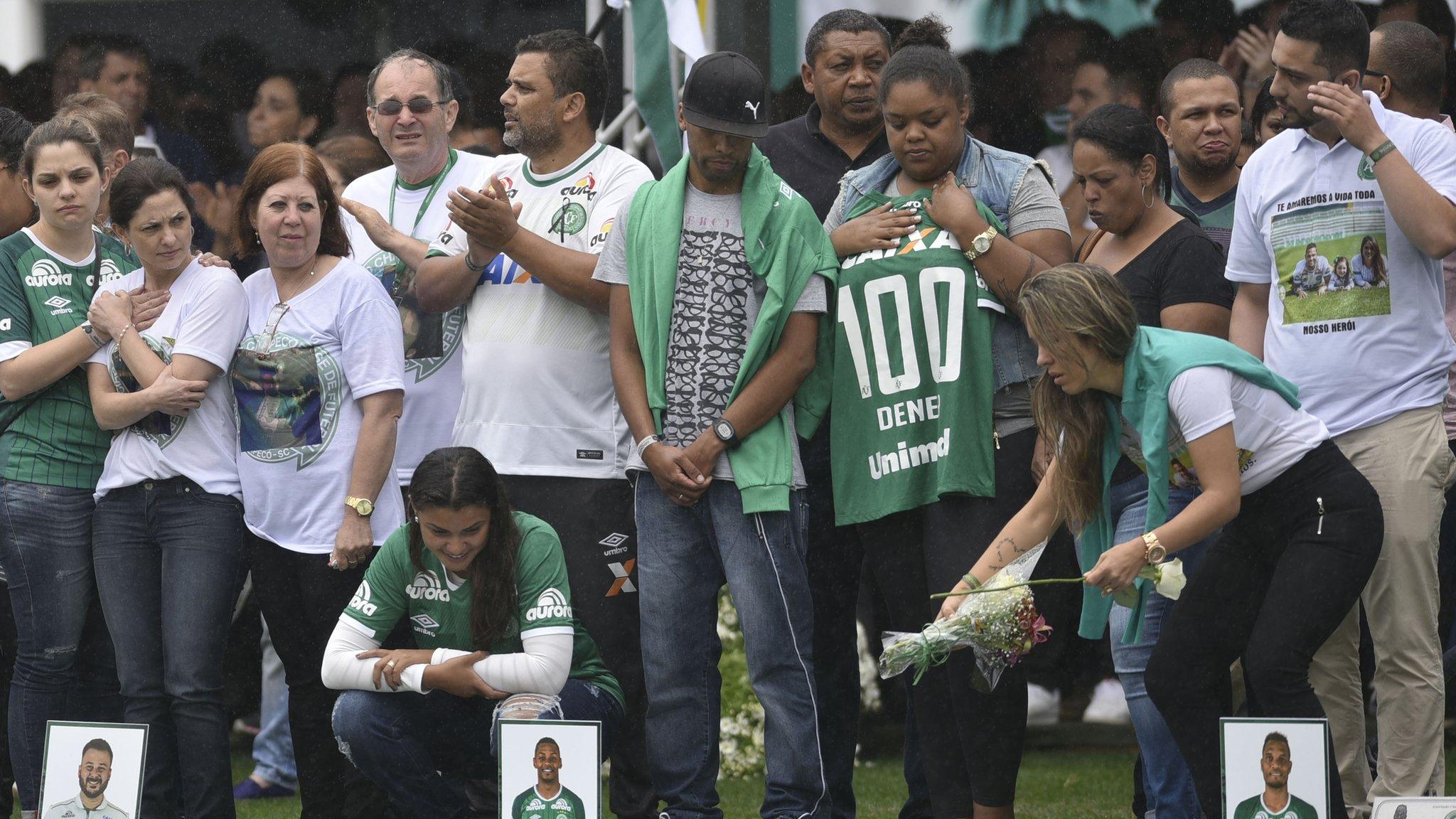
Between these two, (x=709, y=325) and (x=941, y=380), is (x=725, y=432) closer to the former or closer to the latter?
(x=709, y=325)

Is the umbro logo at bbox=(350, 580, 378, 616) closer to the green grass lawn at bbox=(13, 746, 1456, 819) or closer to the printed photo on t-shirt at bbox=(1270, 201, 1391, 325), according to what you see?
the green grass lawn at bbox=(13, 746, 1456, 819)

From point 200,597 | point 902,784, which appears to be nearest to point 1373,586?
point 902,784

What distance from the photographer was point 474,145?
614 cm

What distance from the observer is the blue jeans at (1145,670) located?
4297mm

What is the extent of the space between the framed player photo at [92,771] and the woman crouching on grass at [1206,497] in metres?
1.97

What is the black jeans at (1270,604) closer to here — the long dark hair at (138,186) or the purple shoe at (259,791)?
the long dark hair at (138,186)

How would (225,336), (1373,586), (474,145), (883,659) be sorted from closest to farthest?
(883,659) < (1373,586) < (225,336) < (474,145)

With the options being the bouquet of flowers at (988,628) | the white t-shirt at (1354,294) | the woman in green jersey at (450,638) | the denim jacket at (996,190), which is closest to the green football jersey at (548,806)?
the woman in green jersey at (450,638)

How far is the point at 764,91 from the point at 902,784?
282cm

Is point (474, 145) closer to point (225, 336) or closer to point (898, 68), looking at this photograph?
point (225, 336)

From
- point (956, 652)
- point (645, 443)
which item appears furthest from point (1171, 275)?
point (645, 443)

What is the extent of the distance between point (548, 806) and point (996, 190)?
195 cm

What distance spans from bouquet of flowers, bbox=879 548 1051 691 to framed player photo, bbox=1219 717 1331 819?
514 mm

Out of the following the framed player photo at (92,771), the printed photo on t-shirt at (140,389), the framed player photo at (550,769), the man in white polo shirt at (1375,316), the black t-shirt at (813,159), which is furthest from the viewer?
the black t-shirt at (813,159)
